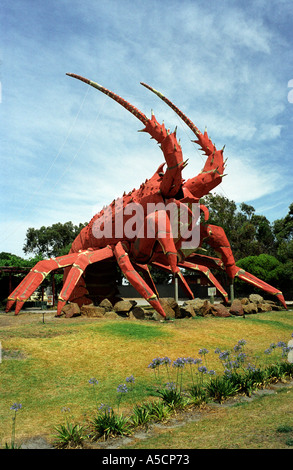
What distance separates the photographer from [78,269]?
16.2 metres

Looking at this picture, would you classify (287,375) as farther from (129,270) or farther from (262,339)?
(129,270)

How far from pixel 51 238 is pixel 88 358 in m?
51.6

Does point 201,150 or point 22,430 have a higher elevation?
point 201,150

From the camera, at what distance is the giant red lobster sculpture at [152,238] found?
588 inches

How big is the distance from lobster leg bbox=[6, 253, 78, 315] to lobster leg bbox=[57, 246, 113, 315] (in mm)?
849

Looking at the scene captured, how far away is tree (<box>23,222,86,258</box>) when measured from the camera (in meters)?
58.1

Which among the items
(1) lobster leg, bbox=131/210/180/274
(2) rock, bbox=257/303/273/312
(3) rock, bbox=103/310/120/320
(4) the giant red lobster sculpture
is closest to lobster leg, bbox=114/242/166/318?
(4) the giant red lobster sculpture

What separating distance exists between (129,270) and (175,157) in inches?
203

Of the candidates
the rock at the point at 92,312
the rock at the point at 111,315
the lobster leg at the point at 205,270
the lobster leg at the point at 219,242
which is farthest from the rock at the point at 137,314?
the lobster leg at the point at 219,242

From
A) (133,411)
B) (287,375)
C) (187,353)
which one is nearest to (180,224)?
(187,353)

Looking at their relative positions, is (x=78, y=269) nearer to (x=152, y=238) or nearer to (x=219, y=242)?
(x=152, y=238)

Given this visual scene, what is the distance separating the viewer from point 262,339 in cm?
1208

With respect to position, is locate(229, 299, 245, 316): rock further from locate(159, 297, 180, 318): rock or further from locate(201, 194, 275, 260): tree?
locate(201, 194, 275, 260): tree

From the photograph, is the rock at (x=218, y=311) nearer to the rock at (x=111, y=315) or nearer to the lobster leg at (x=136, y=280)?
the lobster leg at (x=136, y=280)
